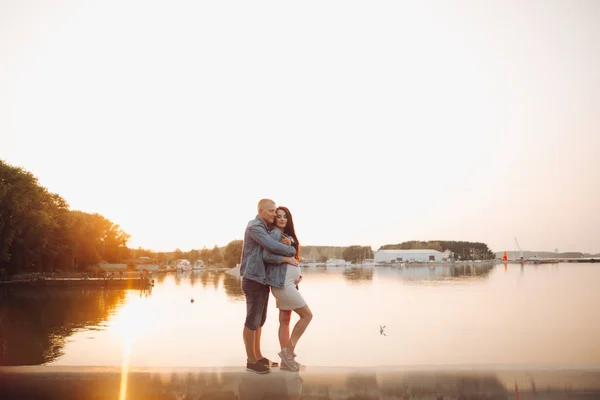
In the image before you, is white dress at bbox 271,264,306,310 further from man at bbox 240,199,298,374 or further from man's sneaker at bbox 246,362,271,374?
man's sneaker at bbox 246,362,271,374

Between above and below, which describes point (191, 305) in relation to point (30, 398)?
below

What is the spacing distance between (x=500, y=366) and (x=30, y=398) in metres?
4.74

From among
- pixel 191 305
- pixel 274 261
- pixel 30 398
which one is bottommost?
pixel 191 305

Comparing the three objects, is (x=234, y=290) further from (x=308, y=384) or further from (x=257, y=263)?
(x=308, y=384)

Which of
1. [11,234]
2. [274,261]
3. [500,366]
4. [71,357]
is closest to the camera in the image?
[500,366]

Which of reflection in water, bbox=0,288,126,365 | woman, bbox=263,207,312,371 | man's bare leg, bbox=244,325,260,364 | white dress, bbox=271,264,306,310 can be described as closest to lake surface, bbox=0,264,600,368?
reflection in water, bbox=0,288,126,365

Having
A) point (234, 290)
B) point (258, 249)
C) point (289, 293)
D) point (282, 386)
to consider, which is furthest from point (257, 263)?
point (234, 290)

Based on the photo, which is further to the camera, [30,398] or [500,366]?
[500,366]

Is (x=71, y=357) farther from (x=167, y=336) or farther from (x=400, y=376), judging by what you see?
(x=400, y=376)

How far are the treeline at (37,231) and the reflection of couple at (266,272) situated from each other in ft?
184

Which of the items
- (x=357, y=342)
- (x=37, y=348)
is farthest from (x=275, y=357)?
(x=37, y=348)

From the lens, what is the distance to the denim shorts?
6.28m

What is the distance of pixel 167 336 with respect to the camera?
26391 mm

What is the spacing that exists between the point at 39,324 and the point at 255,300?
2543 centimetres
